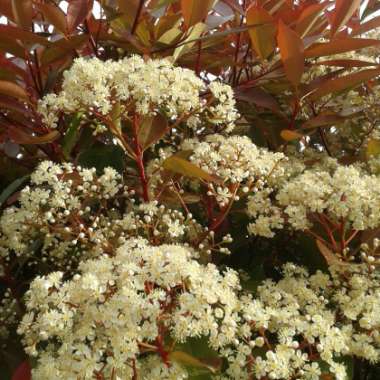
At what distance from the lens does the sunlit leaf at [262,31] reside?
146cm

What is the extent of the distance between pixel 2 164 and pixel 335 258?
0.91 meters

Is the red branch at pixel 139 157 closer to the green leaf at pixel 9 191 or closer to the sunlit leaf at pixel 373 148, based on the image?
the green leaf at pixel 9 191

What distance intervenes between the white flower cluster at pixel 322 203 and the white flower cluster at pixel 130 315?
11.0 inches

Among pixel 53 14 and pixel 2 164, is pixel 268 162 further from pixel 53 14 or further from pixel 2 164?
pixel 2 164

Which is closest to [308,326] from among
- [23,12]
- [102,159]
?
[102,159]

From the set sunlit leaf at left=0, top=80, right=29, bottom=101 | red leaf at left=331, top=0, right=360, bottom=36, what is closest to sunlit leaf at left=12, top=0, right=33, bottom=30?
sunlit leaf at left=0, top=80, right=29, bottom=101

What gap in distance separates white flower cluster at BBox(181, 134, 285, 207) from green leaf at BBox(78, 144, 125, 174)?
0.19m

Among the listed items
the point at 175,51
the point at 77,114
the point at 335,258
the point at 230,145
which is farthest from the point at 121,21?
the point at 335,258

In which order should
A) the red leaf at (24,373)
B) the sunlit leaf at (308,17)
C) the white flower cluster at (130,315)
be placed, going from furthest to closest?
1. the sunlit leaf at (308,17)
2. the red leaf at (24,373)
3. the white flower cluster at (130,315)

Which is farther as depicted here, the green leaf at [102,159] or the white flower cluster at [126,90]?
the green leaf at [102,159]

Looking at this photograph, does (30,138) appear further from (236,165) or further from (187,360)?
(187,360)

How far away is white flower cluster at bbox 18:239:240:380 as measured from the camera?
3.39 ft

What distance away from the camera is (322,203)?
132 centimetres

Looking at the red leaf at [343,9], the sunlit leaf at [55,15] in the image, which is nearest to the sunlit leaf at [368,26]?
the red leaf at [343,9]
